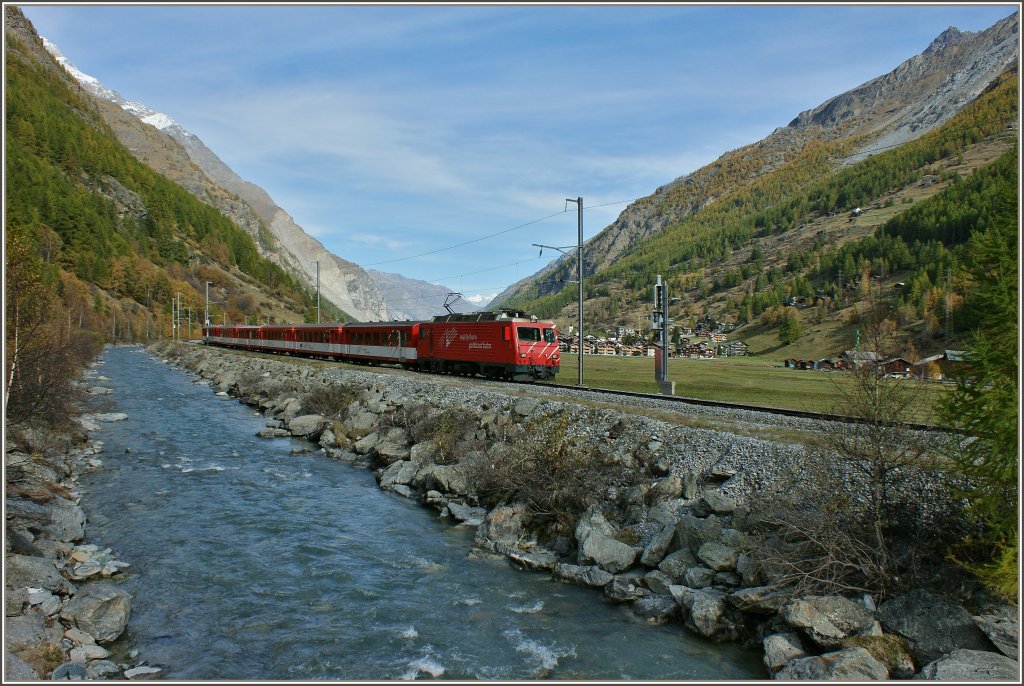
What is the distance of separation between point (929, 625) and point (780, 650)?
1964 millimetres

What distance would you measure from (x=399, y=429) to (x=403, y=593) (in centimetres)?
1257

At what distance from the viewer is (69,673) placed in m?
7.52

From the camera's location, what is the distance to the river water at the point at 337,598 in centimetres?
838

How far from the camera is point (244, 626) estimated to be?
9.40m

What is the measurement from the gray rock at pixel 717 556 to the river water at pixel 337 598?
55.1 inches

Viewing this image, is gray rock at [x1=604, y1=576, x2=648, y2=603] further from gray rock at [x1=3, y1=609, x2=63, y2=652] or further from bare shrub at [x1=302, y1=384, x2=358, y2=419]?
bare shrub at [x1=302, y1=384, x2=358, y2=419]

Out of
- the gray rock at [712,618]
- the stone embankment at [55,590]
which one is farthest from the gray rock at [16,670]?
the gray rock at [712,618]

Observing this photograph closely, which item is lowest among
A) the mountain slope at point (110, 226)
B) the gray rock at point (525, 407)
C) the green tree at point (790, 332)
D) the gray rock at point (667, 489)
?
the gray rock at point (667, 489)

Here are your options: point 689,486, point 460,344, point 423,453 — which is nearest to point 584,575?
point 689,486

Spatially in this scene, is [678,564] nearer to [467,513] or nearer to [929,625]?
[929,625]

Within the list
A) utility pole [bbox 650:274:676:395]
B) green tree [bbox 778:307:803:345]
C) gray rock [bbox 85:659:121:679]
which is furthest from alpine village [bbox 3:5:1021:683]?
green tree [bbox 778:307:803:345]

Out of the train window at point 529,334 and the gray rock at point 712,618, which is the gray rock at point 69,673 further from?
the train window at point 529,334

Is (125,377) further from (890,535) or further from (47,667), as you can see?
(890,535)

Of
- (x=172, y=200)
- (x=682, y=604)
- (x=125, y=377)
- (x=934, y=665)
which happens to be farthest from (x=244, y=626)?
(x=172, y=200)
